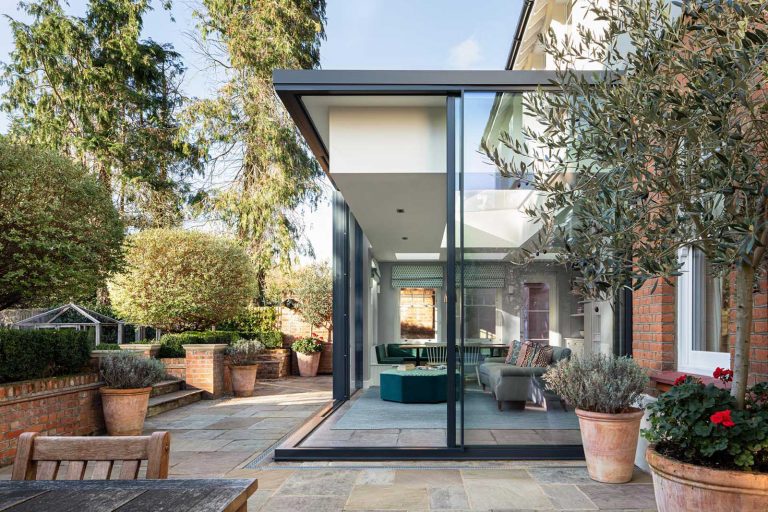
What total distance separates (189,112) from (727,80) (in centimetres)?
1406

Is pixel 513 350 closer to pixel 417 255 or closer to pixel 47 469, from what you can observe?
pixel 47 469

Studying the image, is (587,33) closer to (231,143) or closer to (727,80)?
(727,80)

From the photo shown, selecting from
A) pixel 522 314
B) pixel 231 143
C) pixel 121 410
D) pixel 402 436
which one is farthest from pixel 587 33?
pixel 231 143

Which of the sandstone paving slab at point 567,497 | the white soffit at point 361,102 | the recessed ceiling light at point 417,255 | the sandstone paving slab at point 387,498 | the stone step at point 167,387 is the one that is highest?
the white soffit at point 361,102

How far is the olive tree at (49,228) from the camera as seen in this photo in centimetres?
588

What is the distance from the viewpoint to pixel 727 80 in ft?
7.43

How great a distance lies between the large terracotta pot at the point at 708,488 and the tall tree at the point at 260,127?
39.2 ft

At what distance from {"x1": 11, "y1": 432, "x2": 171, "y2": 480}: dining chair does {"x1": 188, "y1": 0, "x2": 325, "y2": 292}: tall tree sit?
12.2m

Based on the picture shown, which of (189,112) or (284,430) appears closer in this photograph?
(284,430)

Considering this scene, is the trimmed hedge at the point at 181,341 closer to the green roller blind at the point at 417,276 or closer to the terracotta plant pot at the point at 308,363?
the terracotta plant pot at the point at 308,363

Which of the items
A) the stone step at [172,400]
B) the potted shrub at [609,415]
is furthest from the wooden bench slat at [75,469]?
the stone step at [172,400]

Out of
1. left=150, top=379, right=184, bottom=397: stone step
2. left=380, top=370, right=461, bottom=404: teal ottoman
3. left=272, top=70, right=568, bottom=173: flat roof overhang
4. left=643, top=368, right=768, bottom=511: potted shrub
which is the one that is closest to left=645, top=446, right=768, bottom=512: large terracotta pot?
left=643, top=368, right=768, bottom=511: potted shrub

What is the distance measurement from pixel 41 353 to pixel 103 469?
14.3 ft

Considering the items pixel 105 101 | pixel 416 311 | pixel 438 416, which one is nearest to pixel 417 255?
pixel 416 311
